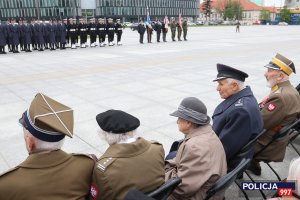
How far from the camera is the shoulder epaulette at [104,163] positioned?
6.63 ft

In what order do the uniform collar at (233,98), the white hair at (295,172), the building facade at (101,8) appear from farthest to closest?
the building facade at (101,8) < the uniform collar at (233,98) < the white hair at (295,172)

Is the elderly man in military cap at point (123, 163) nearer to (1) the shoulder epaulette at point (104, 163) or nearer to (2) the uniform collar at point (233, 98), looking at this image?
(1) the shoulder epaulette at point (104, 163)

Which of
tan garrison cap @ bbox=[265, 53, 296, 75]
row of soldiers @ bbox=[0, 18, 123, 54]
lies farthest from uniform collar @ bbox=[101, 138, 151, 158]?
row of soldiers @ bbox=[0, 18, 123, 54]

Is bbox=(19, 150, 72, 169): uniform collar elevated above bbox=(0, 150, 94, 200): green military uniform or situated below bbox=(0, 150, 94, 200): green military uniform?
above

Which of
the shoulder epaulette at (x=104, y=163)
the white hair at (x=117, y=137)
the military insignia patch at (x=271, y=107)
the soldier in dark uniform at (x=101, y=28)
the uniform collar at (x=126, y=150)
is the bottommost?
the military insignia patch at (x=271, y=107)

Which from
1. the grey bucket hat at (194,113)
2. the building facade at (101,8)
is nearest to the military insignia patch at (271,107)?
the grey bucket hat at (194,113)

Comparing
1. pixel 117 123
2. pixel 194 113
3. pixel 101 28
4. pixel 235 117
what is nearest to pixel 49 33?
pixel 101 28

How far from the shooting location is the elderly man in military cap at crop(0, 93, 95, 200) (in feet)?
5.92

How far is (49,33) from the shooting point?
55.9ft

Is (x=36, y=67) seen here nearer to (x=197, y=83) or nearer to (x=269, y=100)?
(x=197, y=83)

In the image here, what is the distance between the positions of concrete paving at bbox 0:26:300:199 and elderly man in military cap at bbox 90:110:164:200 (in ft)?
5.17

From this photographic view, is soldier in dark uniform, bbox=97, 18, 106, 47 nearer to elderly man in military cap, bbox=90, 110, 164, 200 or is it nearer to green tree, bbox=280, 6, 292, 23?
elderly man in military cap, bbox=90, 110, 164, 200

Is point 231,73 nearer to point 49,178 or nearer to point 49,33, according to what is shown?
point 49,178

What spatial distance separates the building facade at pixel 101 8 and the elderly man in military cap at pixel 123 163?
65.7 metres
